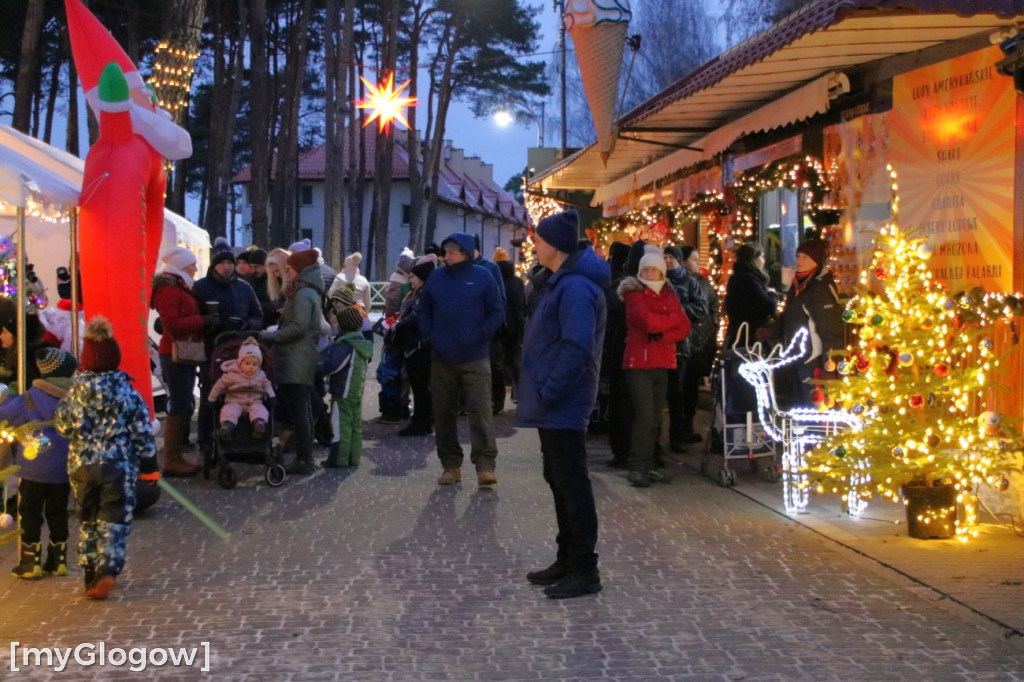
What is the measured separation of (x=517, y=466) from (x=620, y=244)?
2806 mm

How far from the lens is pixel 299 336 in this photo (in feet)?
35.3

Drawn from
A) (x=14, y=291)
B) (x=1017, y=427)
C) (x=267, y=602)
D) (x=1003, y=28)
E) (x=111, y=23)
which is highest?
(x=111, y=23)

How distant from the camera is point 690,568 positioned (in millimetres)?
7305

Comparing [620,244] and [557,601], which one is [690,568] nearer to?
[557,601]

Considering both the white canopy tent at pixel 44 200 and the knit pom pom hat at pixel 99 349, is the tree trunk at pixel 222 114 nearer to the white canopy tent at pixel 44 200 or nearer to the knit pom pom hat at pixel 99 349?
the white canopy tent at pixel 44 200

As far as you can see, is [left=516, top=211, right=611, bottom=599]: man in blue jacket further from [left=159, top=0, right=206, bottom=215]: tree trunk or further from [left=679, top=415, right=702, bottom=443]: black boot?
[left=159, top=0, right=206, bottom=215]: tree trunk

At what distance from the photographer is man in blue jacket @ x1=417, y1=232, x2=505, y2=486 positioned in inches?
397

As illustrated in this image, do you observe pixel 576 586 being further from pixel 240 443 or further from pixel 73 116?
pixel 73 116

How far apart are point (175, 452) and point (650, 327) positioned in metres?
4.33

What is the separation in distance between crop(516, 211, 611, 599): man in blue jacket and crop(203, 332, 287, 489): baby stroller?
3777mm

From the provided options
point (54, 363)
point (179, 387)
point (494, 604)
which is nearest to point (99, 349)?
point (54, 363)

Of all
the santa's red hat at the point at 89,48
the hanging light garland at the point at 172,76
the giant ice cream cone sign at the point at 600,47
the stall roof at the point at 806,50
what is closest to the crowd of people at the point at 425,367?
the stall roof at the point at 806,50

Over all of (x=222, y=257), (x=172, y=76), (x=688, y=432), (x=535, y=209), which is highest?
(x=172, y=76)

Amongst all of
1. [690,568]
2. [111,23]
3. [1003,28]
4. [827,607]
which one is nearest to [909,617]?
[827,607]
